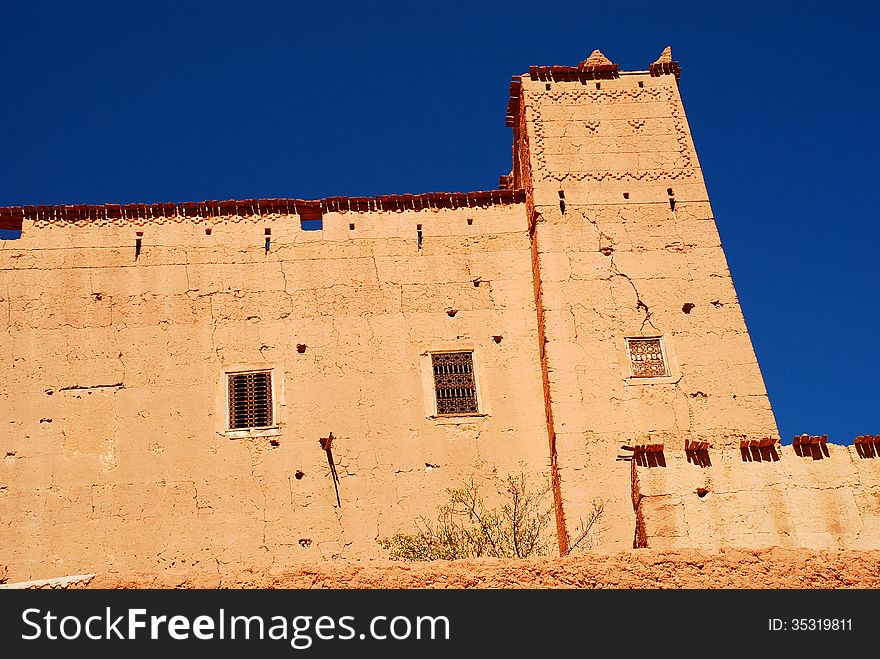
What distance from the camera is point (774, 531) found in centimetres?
1176

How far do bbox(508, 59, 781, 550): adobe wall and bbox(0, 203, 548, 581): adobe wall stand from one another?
728 millimetres

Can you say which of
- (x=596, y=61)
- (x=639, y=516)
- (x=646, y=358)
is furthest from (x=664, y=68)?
(x=639, y=516)

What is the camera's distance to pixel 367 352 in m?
15.5

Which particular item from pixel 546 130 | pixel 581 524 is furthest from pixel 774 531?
Answer: pixel 546 130

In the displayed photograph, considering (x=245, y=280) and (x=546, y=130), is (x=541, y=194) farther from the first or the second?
(x=245, y=280)

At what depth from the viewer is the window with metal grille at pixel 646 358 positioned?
14844mm

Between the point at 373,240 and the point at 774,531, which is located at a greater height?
the point at 373,240

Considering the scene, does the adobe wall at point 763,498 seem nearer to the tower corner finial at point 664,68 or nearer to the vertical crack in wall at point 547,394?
the vertical crack in wall at point 547,394

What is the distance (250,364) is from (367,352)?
1548mm

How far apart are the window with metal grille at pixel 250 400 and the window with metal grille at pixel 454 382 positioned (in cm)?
220

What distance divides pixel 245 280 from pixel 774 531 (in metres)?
7.91

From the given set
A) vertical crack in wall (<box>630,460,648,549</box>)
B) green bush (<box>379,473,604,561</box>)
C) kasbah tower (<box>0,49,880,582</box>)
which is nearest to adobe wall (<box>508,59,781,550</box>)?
kasbah tower (<box>0,49,880,582</box>)
